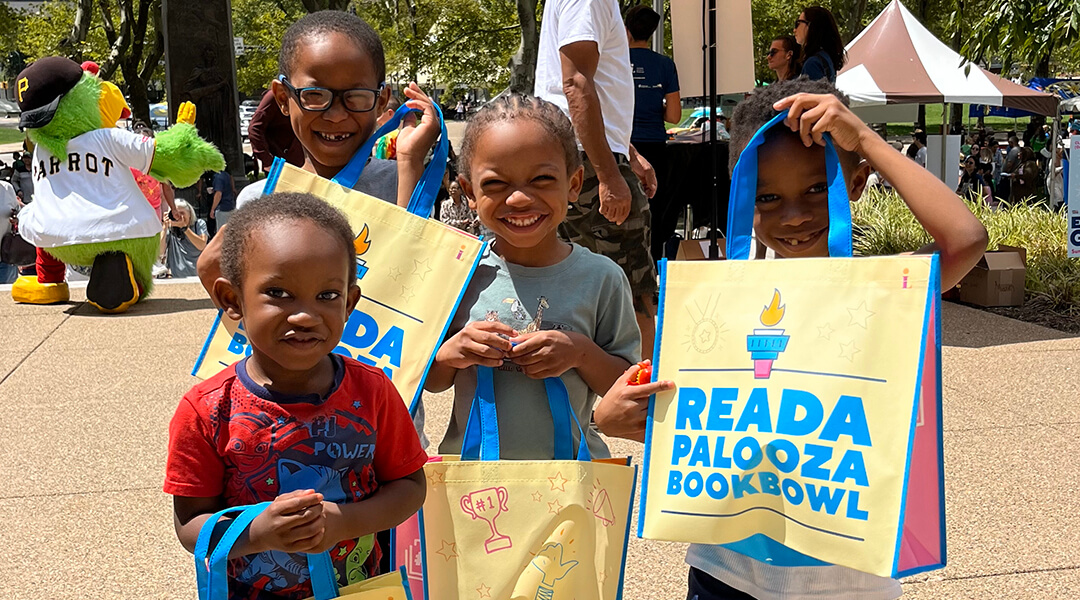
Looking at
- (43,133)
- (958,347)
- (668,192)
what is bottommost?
(958,347)

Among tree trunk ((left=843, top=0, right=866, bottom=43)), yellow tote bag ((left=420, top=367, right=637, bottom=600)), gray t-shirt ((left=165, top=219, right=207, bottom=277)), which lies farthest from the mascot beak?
tree trunk ((left=843, top=0, right=866, bottom=43))

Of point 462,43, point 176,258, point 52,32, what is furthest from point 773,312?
point 52,32

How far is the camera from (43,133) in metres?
7.68

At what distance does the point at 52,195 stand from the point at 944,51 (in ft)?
45.2

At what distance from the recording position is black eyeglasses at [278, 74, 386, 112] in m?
2.60

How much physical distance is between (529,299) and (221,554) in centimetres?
90

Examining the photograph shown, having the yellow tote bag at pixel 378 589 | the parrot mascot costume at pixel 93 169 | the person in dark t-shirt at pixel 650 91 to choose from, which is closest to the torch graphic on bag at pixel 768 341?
the yellow tote bag at pixel 378 589

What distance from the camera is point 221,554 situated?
5.43 feet

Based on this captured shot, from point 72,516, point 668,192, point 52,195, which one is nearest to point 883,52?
point 668,192

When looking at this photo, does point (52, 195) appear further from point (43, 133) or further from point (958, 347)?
point (958, 347)

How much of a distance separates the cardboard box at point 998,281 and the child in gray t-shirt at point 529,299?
19.9 feet

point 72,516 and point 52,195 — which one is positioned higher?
point 52,195

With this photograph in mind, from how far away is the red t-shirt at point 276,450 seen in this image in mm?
1762

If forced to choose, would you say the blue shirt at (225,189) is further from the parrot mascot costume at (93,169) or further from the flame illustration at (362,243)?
the flame illustration at (362,243)
